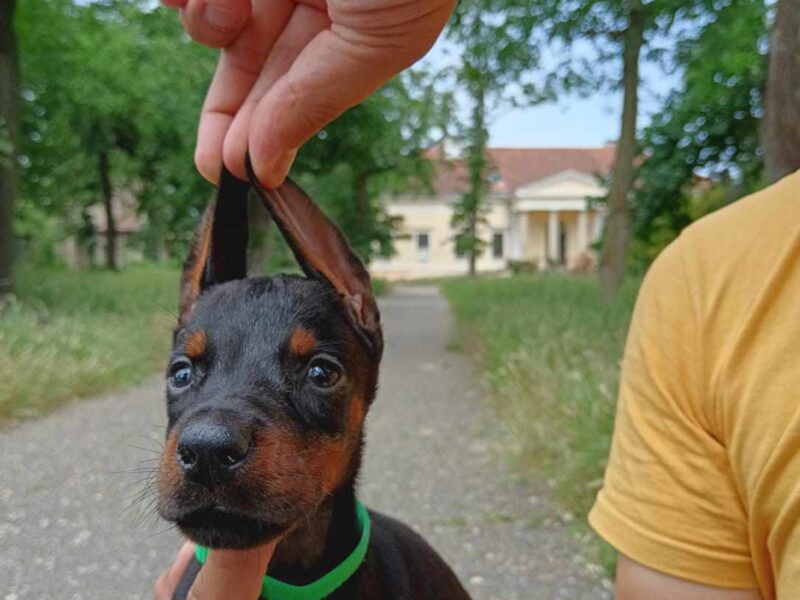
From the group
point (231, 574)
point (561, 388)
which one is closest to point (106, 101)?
point (561, 388)

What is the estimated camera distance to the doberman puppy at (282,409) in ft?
4.77

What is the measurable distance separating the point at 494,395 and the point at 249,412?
523 cm

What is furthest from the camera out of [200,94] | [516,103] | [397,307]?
[397,307]

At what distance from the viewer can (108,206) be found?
21453 mm

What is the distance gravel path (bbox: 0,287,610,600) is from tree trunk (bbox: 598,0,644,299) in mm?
3672

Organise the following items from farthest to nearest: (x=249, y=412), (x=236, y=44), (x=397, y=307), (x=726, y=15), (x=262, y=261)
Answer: (x=397, y=307) → (x=262, y=261) → (x=726, y=15) → (x=236, y=44) → (x=249, y=412)

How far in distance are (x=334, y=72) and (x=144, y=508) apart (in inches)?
45.2

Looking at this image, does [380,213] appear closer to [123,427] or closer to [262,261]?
[262,261]

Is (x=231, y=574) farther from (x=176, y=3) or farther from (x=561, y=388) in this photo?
(x=561, y=388)

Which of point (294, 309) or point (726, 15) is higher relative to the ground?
point (726, 15)

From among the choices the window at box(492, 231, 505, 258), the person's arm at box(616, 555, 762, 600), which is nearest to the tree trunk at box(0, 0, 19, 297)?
the person's arm at box(616, 555, 762, 600)

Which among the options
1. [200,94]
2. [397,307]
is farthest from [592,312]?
[397,307]

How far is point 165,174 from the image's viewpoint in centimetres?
1784

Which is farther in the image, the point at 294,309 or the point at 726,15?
the point at 726,15
